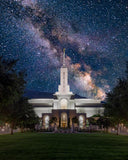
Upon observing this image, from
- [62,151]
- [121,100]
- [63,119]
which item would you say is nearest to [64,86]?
[63,119]

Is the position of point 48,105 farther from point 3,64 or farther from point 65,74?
point 3,64

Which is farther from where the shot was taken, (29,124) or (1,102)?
(29,124)

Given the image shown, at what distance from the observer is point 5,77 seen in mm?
17125

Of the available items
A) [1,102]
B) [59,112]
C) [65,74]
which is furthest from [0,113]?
[65,74]

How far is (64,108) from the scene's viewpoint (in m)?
90.4

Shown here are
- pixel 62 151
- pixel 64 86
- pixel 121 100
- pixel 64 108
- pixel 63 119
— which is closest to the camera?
pixel 62 151

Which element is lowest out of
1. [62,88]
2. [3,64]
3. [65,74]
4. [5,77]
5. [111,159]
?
[111,159]

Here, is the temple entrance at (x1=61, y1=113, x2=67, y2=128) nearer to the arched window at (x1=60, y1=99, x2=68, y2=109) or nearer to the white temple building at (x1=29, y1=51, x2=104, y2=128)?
the white temple building at (x1=29, y1=51, x2=104, y2=128)

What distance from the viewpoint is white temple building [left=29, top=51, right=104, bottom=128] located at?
79.6 metres

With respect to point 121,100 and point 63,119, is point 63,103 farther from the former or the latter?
point 121,100

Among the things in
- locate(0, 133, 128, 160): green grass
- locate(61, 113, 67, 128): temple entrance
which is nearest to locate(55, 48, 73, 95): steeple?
locate(61, 113, 67, 128): temple entrance

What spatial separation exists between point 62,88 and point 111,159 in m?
83.7

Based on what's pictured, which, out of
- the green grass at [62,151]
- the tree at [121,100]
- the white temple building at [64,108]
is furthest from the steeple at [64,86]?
the green grass at [62,151]

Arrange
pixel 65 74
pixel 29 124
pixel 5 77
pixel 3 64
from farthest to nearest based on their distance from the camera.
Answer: pixel 65 74 → pixel 29 124 → pixel 3 64 → pixel 5 77
